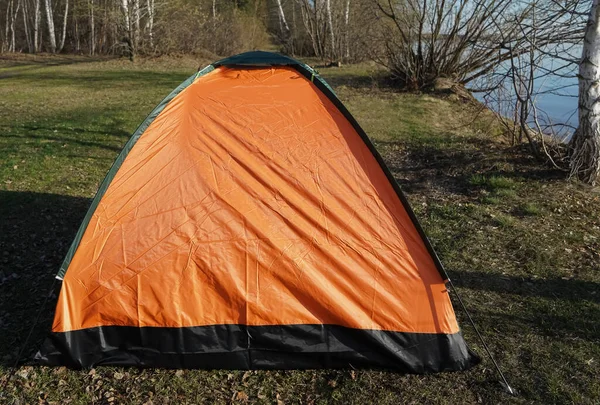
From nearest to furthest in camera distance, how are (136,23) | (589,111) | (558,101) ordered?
(589,111) → (558,101) → (136,23)

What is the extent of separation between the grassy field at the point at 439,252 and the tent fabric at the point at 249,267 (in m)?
0.19

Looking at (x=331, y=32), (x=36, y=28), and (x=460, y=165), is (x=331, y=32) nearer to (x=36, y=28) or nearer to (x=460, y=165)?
(x=460, y=165)

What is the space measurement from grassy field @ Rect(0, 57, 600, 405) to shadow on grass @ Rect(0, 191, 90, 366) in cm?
2

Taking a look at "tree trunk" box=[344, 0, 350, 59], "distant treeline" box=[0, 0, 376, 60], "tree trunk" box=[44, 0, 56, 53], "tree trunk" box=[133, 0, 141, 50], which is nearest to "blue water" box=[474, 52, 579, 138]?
"distant treeline" box=[0, 0, 376, 60]

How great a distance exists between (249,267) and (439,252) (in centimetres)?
274

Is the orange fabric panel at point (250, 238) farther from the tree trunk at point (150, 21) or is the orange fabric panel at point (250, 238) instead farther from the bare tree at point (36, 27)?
the bare tree at point (36, 27)

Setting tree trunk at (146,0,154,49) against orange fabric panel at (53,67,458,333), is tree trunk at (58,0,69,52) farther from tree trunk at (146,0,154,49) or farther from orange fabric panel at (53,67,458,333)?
orange fabric panel at (53,67,458,333)

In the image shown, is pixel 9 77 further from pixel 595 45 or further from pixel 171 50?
pixel 595 45

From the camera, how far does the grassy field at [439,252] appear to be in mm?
3537

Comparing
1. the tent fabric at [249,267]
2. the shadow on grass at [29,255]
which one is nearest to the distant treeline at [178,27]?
the shadow on grass at [29,255]

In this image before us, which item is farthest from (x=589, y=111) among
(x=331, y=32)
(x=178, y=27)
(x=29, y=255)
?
(x=178, y=27)

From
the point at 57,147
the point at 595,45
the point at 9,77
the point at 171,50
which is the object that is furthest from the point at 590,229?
the point at 171,50

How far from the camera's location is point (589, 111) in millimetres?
6922

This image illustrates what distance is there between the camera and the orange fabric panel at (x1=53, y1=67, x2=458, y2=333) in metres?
3.70
